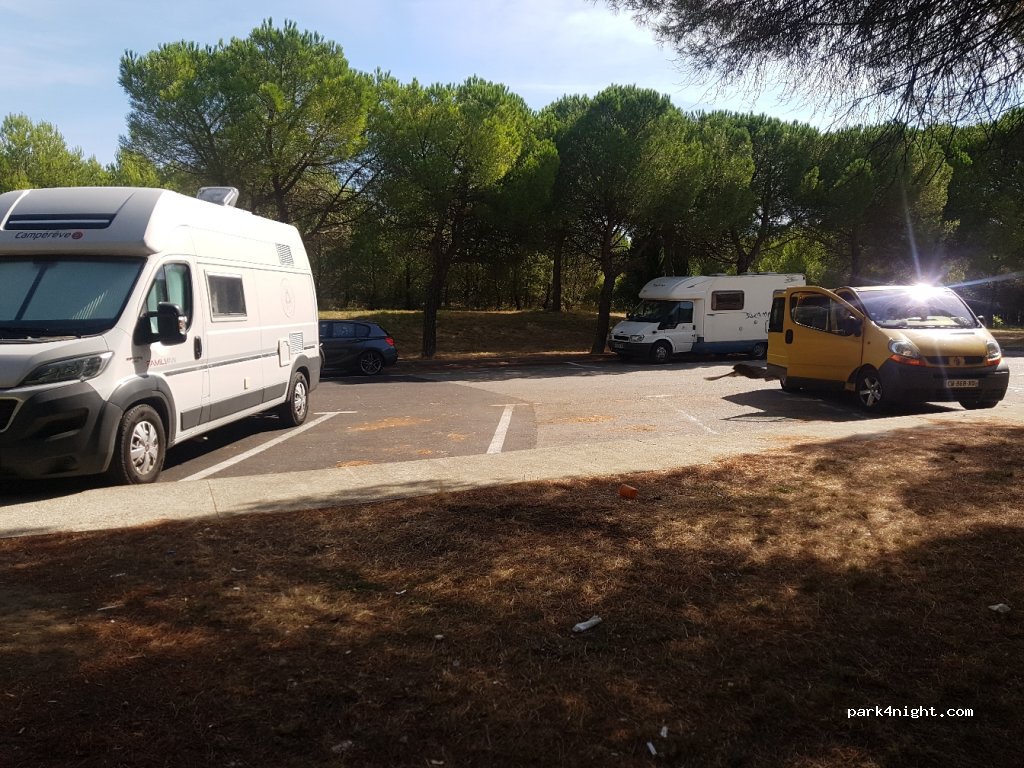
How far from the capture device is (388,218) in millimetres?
24188

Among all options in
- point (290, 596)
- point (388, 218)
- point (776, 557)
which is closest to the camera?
point (290, 596)

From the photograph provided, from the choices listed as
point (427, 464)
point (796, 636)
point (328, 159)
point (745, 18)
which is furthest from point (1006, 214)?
point (796, 636)

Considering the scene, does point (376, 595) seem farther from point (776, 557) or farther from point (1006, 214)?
point (1006, 214)

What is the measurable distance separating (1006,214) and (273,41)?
3128cm

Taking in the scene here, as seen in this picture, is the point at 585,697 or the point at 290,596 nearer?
the point at 585,697

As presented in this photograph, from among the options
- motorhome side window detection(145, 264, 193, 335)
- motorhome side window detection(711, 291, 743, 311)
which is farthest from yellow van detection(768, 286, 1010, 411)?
motorhome side window detection(145, 264, 193, 335)

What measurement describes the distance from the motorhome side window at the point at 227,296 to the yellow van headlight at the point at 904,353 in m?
9.29

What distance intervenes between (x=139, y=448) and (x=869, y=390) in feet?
34.4

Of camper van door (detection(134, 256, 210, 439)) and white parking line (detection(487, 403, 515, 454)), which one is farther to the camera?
white parking line (detection(487, 403, 515, 454))

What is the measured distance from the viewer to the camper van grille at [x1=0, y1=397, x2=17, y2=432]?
604cm

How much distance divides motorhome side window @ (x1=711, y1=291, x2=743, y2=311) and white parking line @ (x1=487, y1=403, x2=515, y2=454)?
1294 centimetres

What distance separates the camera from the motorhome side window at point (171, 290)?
7117 millimetres

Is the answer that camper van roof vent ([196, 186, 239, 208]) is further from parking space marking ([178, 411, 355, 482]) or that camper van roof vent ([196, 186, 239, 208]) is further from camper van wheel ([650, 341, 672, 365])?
camper van wheel ([650, 341, 672, 365])

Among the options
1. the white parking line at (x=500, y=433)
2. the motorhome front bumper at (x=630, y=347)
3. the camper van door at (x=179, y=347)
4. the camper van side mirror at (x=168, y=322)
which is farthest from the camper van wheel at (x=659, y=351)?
the camper van side mirror at (x=168, y=322)
